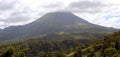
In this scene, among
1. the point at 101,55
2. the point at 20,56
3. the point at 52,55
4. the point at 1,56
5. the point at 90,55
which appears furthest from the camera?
the point at 52,55

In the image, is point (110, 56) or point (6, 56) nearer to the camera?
point (6, 56)

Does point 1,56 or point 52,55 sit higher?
point 1,56

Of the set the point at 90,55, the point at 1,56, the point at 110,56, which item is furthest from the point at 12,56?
the point at 90,55

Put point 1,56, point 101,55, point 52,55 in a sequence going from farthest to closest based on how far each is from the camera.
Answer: point 52,55 → point 101,55 → point 1,56

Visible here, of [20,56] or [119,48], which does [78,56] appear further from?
[20,56]

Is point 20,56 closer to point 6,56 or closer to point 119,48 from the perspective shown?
point 6,56

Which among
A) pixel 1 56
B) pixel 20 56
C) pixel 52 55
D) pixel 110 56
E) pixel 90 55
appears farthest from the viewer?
pixel 52 55

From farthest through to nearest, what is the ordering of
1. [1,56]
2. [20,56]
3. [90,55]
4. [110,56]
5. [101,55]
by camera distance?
[90,55] → [101,55] → [110,56] → [20,56] → [1,56]

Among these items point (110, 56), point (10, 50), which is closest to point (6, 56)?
point (10, 50)

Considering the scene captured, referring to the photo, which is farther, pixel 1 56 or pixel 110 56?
pixel 110 56
